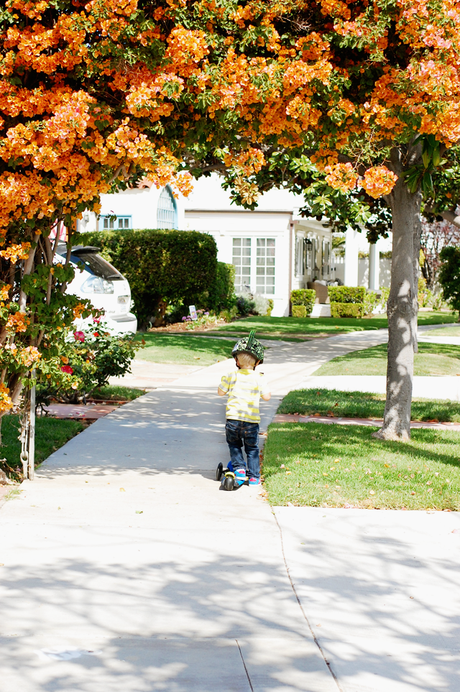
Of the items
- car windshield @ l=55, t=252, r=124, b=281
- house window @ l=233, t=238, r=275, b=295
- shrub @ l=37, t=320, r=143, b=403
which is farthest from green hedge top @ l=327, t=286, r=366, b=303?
shrub @ l=37, t=320, r=143, b=403

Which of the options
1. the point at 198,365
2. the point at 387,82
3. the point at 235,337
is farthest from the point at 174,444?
the point at 235,337

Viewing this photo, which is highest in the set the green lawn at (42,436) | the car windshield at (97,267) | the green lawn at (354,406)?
the car windshield at (97,267)

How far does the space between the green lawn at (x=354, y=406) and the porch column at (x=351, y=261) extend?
61.5 ft

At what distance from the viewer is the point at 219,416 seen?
31.1 ft

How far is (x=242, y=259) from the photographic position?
2684 centimetres

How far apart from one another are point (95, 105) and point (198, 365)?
28.1 ft

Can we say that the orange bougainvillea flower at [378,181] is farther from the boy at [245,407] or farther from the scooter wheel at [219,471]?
the scooter wheel at [219,471]

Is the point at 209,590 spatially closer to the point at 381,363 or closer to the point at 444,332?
the point at 381,363

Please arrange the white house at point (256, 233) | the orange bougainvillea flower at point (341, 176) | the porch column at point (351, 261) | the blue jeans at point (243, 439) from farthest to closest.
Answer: the porch column at point (351, 261), the white house at point (256, 233), the blue jeans at point (243, 439), the orange bougainvillea flower at point (341, 176)

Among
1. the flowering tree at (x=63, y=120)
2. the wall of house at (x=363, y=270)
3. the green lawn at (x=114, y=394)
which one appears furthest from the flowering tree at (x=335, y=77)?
the wall of house at (x=363, y=270)

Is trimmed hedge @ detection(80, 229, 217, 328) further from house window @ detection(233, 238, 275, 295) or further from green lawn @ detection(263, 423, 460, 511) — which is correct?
green lawn @ detection(263, 423, 460, 511)

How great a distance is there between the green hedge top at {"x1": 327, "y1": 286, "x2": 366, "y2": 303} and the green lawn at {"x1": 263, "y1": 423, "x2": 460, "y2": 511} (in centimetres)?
1931

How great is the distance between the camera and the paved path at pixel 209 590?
11.2 ft

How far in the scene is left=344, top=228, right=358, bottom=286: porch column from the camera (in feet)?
95.3
